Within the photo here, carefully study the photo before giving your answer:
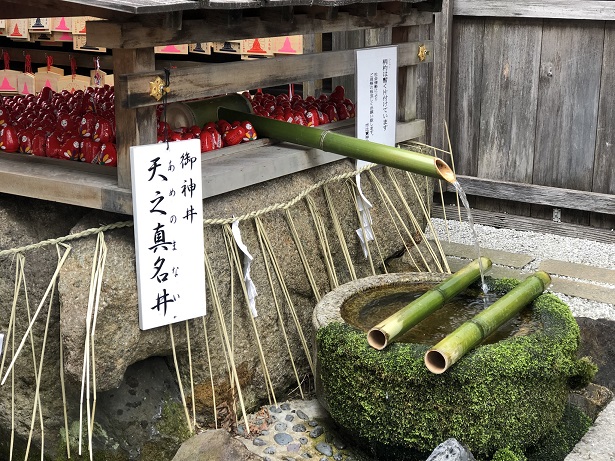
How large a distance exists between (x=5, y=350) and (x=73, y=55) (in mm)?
5244

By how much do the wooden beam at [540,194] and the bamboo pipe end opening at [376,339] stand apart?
148 inches

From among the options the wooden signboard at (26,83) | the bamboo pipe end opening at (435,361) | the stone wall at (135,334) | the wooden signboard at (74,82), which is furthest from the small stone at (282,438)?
the wooden signboard at (26,83)

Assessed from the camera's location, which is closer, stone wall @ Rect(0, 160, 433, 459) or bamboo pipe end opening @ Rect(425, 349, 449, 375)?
bamboo pipe end opening @ Rect(425, 349, 449, 375)

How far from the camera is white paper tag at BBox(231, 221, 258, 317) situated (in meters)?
4.06

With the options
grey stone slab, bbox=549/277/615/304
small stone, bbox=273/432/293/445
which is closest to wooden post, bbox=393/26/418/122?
grey stone slab, bbox=549/277/615/304

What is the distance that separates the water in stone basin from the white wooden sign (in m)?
0.75

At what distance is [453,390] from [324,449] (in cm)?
76

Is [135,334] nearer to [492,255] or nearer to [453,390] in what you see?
[453,390]

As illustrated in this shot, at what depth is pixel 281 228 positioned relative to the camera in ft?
14.6

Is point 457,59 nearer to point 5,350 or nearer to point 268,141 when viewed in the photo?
point 268,141

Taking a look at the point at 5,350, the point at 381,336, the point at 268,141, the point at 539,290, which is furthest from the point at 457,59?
the point at 5,350

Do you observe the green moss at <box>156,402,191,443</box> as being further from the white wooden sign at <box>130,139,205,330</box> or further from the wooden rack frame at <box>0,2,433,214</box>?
the wooden rack frame at <box>0,2,433,214</box>

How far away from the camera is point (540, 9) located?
6625 millimetres

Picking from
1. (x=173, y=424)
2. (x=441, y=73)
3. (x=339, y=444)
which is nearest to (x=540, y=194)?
(x=441, y=73)
